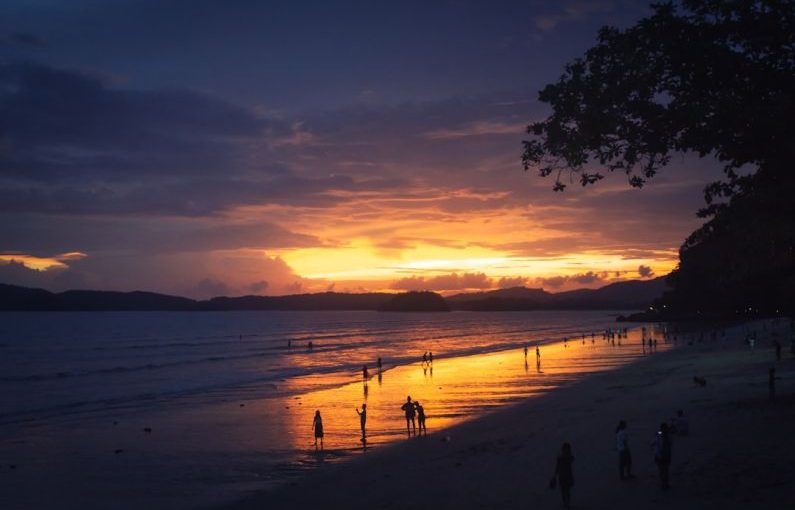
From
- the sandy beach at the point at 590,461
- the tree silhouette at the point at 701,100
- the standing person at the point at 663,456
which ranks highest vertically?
the tree silhouette at the point at 701,100

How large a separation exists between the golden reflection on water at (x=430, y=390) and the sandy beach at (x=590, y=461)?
289 centimetres

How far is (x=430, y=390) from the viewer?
44.2 meters

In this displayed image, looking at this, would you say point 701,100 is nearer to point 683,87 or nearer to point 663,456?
point 683,87

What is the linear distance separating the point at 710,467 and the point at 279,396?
105ft

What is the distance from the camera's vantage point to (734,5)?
1085 cm

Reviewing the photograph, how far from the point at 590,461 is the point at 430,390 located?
84.7 ft

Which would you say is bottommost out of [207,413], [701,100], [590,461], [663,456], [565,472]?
[207,413]

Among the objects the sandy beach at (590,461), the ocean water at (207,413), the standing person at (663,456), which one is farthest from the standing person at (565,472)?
the ocean water at (207,413)

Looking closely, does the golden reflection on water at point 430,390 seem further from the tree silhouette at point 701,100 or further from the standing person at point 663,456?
the tree silhouette at point 701,100

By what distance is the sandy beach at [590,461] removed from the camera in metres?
14.5

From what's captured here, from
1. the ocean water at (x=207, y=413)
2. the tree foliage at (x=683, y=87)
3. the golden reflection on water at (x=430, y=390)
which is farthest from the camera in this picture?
the golden reflection on water at (x=430, y=390)

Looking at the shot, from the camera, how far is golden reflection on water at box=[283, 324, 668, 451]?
98.1 feet

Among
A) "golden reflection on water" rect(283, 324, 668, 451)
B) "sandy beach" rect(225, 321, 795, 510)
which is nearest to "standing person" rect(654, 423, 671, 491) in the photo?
"sandy beach" rect(225, 321, 795, 510)

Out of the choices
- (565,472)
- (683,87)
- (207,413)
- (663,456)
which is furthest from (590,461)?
(207,413)
